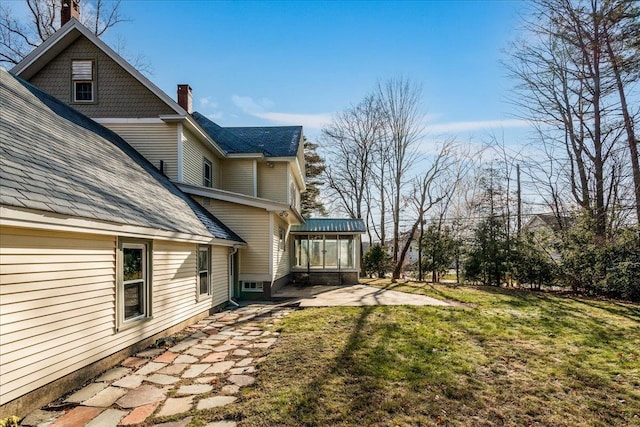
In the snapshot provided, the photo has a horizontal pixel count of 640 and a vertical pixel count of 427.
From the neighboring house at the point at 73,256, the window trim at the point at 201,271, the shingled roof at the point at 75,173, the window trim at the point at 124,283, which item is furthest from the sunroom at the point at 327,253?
the window trim at the point at 124,283

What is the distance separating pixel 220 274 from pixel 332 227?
778 cm

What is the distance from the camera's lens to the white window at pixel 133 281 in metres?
4.95

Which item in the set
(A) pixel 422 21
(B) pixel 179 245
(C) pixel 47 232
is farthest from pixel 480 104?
(C) pixel 47 232

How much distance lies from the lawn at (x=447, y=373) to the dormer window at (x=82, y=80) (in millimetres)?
9053

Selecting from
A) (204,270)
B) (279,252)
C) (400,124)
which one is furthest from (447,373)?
(400,124)

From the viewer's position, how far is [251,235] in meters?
10.8

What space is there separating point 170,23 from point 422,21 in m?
7.79

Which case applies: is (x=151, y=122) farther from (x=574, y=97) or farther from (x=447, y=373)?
(x=574, y=97)

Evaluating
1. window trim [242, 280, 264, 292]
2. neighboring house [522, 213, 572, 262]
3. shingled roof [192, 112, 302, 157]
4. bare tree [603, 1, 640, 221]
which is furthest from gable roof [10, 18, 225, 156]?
neighboring house [522, 213, 572, 262]

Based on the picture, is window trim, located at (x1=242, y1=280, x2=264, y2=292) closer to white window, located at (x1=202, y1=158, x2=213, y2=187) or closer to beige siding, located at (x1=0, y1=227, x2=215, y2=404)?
white window, located at (x1=202, y1=158, x2=213, y2=187)

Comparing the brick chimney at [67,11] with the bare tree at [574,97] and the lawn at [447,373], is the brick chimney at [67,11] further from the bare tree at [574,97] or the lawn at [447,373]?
the bare tree at [574,97]

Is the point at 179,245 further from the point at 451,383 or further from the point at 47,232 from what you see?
the point at 451,383

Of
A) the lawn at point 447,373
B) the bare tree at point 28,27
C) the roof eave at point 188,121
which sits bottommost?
the lawn at point 447,373

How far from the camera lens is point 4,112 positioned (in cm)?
520
